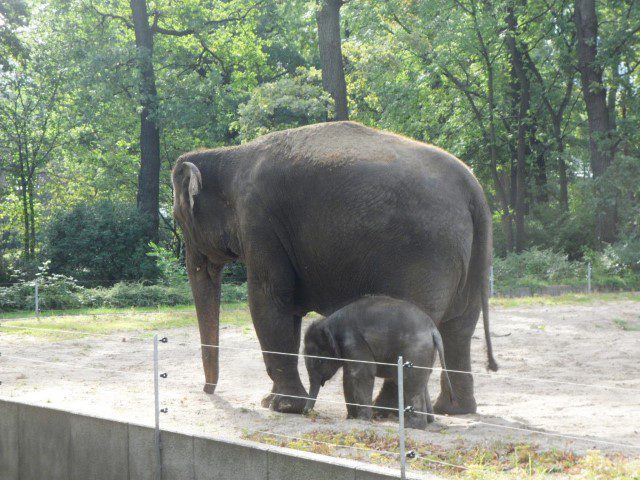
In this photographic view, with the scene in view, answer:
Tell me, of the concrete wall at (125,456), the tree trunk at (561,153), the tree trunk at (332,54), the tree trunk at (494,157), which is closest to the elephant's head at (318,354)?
the concrete wall at (125,456)

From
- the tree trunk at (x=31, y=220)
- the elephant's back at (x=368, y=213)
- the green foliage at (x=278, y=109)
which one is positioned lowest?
the elephant's back at (x=368, y=213)

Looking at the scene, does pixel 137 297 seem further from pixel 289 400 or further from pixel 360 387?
pixel 360 387

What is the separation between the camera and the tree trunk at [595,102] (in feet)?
97.7

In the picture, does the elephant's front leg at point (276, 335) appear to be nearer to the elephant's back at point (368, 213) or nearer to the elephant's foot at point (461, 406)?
the elephant's back at point (368, 213)

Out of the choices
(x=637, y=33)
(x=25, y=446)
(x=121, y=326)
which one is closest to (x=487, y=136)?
(x=637, y=33)

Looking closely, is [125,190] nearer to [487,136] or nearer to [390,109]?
[390,109]

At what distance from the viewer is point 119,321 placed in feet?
61.9

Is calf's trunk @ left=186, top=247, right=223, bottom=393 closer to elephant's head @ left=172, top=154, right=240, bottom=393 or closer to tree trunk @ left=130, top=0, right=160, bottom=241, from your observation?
elephant's head @ left=172, top=154, right=240, bottom=393

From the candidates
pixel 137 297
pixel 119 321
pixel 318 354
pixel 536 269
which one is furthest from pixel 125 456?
pixel 536 269

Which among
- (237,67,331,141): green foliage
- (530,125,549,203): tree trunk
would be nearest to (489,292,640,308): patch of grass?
(237,67,331,141): green foliage

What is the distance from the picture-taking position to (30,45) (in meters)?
36.6

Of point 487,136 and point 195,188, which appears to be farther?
point 487,136

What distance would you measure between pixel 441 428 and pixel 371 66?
1074 inches

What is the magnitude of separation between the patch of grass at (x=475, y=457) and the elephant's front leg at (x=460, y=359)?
2020 millimetres
